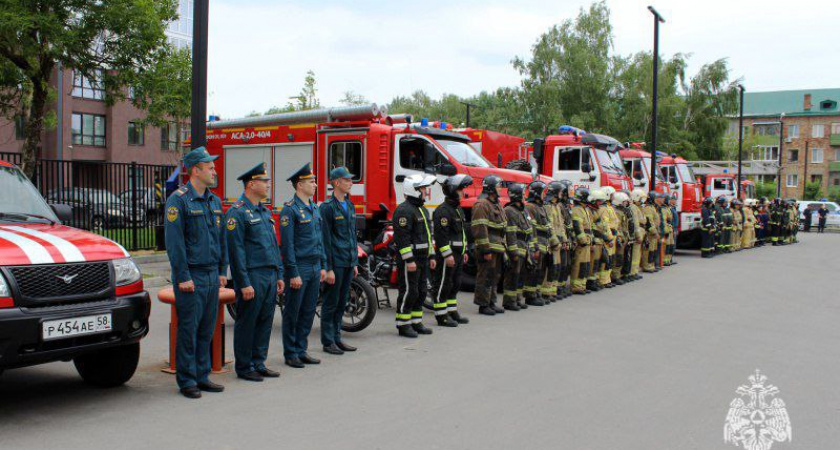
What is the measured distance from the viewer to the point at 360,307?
913cm

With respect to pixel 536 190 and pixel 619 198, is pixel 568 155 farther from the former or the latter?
pixel 536 190

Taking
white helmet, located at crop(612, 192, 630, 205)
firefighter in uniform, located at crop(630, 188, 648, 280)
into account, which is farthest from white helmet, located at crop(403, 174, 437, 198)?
firefighter in uniform, located at crop(630, 188, 648, 280)

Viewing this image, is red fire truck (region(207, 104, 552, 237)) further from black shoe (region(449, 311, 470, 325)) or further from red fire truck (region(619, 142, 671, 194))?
red fire truck (region(619, 142, 671, 194))

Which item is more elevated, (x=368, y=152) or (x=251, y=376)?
(x=368, y=152)

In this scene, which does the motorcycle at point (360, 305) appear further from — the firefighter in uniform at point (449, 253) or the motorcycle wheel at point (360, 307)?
the firefighter in uniform at point (449, 253)

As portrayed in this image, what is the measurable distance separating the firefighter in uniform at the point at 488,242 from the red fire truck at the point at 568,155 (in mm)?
7039

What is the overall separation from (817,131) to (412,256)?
88.1 m

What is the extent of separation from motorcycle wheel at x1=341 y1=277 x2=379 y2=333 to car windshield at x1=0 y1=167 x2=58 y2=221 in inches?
140

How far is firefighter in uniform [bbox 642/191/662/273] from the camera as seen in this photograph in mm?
17422

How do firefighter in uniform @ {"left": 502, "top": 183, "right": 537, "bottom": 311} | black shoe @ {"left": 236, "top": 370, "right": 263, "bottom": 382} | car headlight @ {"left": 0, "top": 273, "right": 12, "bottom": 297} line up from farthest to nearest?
firefighter in uniform @ {"left": 502, "top": 183, "right": 537, "bottom": 311}, black shoe @ {"left": 236, "top": 370, "right": 263, "bottom": 382}, car headlight @ {"left": 0, "top": 273, "right": 12, "bottom": 297}

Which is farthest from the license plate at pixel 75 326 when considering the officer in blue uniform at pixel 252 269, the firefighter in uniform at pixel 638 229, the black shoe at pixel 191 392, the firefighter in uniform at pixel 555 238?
the firefighter in uniform at pixel 638 229

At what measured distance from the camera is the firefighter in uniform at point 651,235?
686 inches

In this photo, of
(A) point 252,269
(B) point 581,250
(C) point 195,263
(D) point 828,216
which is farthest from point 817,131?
(C) point 195,263

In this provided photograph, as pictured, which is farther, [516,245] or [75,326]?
[516,245]
